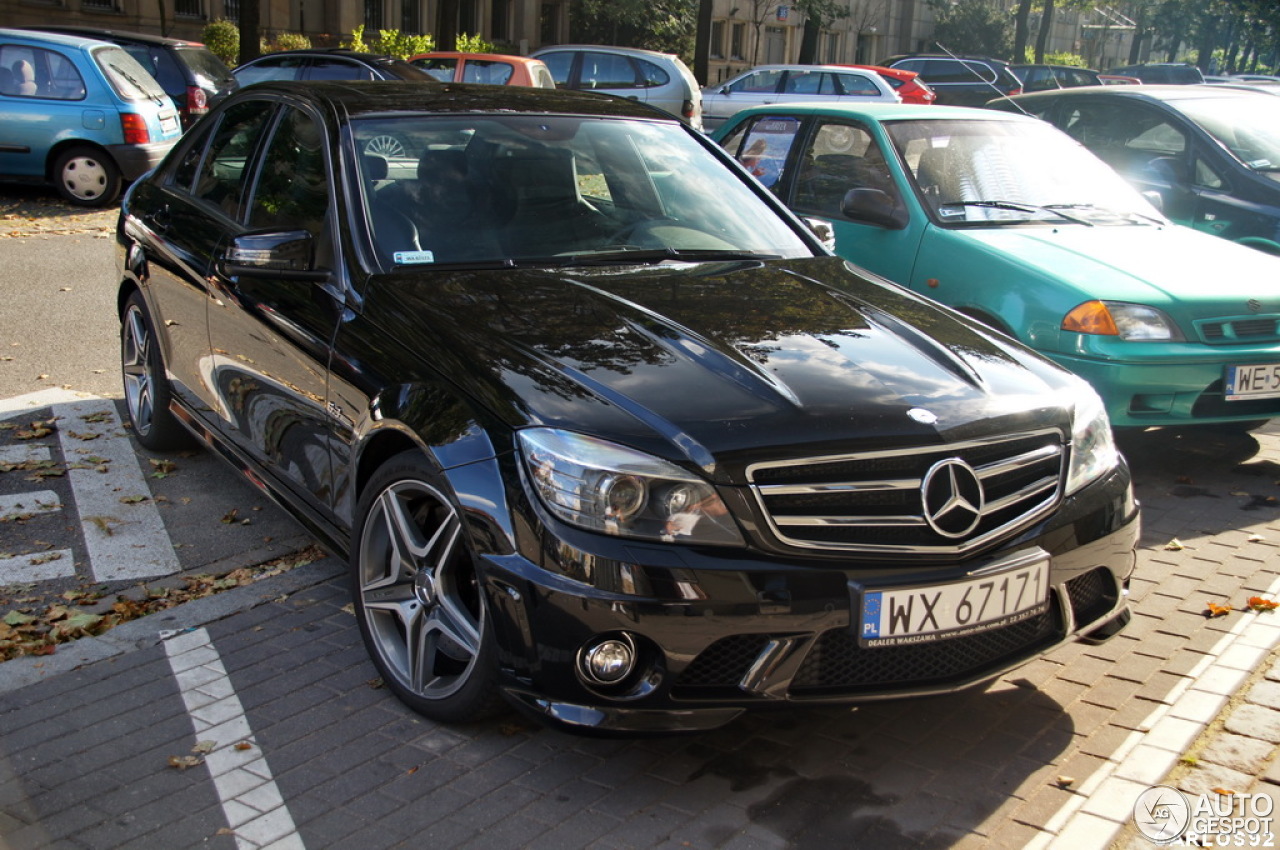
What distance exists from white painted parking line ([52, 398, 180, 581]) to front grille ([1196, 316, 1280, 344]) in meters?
4.56

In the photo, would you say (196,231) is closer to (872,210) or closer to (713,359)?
(713,359)

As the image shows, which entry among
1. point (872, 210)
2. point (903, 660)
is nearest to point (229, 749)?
point (903, 660)

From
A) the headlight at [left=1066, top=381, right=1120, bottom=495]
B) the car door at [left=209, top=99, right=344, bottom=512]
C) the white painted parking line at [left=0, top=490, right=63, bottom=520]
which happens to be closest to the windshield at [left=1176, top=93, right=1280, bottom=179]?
the headlight at [left=1066, top=381, right=1120, bottom=495]

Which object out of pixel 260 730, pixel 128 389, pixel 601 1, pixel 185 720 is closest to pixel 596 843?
pixel 260 730

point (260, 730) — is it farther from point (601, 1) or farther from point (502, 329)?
point (601, 1)

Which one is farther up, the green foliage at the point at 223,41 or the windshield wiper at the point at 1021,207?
the windshield wiper at the point at 1021,207

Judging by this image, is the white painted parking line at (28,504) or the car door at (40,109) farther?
the car door at (40,109)

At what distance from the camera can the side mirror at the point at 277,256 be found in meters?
4.14

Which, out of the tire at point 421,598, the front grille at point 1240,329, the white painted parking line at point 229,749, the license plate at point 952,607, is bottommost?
the white painted parking line at point 229,749

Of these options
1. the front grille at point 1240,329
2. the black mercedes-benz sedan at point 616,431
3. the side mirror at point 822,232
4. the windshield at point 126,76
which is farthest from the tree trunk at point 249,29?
the front grille at point 1240,329

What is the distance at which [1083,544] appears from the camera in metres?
3.49

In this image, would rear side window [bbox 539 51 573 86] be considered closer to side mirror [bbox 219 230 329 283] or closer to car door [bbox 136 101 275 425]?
car door [bbox 136 101 275 425]

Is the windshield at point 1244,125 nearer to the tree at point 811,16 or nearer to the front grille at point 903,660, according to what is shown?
the front grille at point 903,660

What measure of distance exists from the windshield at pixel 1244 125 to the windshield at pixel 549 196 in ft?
18.0
